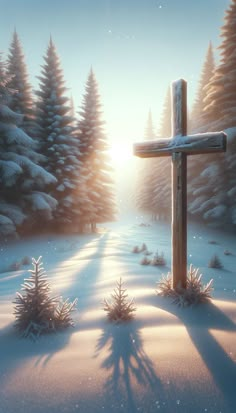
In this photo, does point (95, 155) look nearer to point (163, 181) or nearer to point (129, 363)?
point (163, 181)

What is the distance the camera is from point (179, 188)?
375cm

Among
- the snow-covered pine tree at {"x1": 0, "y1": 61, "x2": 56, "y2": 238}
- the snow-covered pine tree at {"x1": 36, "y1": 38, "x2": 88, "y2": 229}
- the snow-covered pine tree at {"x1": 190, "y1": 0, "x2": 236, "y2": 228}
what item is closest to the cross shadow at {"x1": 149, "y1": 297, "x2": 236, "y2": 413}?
the snow-covered pine tree at {"x1": 0, "y1": 61, "x2": 56, "y2": 238}

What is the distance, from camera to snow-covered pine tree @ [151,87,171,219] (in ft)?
83.0

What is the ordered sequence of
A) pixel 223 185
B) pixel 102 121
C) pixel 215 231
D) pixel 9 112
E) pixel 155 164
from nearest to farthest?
1. pixel 9 112
2. pixel 223 185
3. pixel 215 231
4. pixel 102 121
5. pixel 155 164

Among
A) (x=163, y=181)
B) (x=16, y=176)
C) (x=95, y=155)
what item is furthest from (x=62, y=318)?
(x=163, y=181)

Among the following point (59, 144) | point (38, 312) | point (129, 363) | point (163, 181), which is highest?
point (59, 144)

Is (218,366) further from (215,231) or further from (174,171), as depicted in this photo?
(215,231)

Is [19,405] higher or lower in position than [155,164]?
lower

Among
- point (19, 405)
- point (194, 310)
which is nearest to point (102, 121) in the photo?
point (194, 310)

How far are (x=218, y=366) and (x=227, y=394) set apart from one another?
11.4 inches

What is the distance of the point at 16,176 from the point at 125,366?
11.5 metres

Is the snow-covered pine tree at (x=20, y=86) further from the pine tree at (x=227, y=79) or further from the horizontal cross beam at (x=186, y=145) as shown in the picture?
the horizontal cross beam at (x=186, y=145)

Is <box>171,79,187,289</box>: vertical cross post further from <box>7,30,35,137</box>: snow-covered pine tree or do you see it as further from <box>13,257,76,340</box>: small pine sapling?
<box>7,30,35,137</box>: snow-covered pine tree

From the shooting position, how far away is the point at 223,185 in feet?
45.6
